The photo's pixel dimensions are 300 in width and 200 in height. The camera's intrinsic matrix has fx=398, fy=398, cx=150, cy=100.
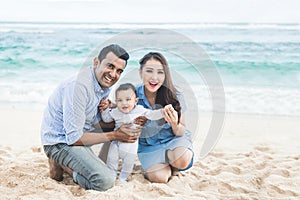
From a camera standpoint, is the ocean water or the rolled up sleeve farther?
the ocean water

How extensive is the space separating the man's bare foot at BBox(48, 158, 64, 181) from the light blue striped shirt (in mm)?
217

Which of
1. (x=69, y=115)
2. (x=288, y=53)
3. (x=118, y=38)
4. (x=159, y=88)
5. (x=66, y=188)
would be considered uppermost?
(x=288, y=53)

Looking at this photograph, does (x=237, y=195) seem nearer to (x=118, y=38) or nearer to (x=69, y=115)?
(x=69, y=115)

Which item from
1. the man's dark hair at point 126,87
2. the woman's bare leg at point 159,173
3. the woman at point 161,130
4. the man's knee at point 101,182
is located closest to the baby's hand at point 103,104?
the man's dark hair at point 126,87

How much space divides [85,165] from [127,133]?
36 cm

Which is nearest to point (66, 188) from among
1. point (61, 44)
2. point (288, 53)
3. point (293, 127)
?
point (293, 127)

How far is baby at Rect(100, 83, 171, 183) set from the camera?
273cm

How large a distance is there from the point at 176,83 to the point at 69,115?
0.84 m

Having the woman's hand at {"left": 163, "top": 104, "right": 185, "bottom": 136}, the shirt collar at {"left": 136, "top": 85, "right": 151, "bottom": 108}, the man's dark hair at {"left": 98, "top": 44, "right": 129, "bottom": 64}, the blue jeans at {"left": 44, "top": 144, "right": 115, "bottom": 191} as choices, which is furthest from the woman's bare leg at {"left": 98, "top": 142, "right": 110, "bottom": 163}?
the man's dark hair at {"left": 98, "top": 44, "right": 129, "bottom": 64}

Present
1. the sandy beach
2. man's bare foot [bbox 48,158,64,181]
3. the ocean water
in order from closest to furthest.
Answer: the sandy beach < man's bare foot [bbox 48,158,64,181] < the ocean water

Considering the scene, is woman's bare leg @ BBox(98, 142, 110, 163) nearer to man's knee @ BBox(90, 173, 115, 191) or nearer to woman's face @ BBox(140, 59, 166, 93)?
man's knee @ BBox(90, 173, 115, 191)

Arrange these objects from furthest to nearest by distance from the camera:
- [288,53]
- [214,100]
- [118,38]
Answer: [288,53], [214,100], [118,38]

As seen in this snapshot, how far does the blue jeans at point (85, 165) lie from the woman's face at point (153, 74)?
0.64m

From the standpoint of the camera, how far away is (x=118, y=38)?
368cm
